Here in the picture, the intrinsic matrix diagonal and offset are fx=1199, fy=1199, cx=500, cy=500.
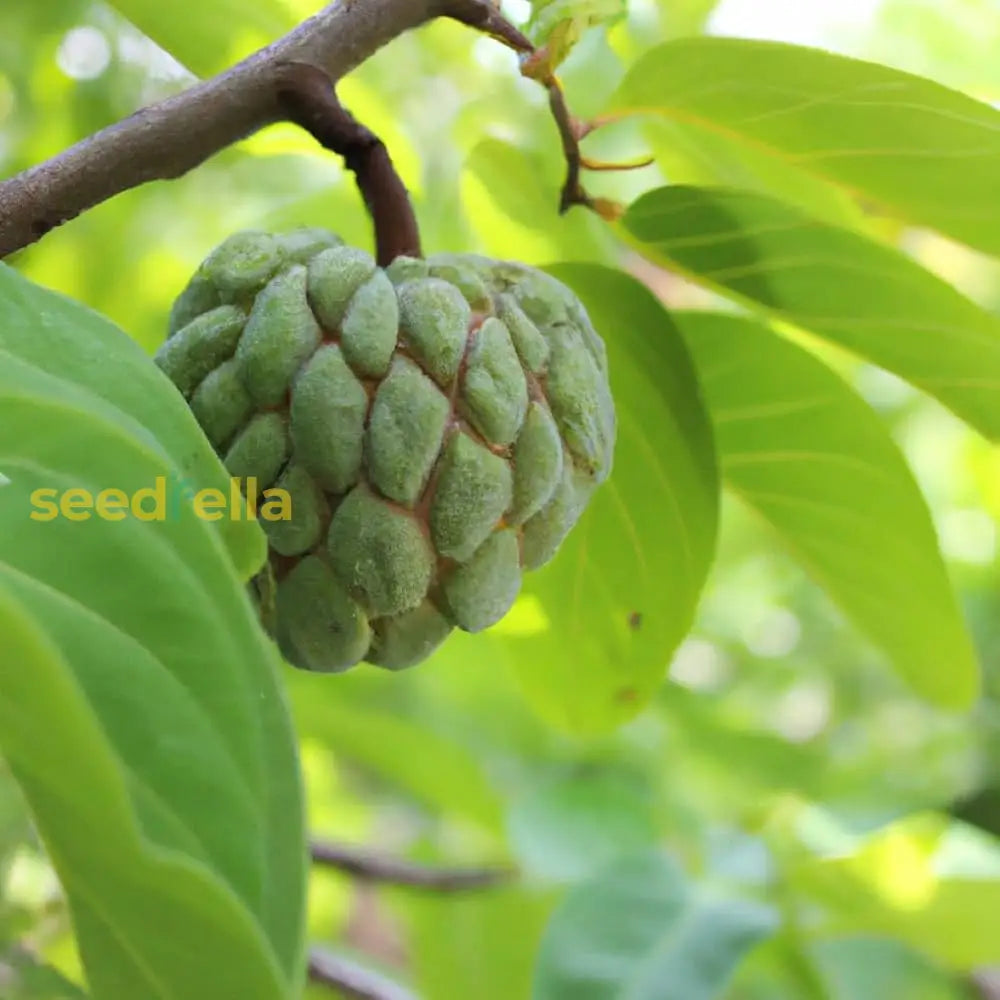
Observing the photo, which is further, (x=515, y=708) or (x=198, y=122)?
(x=515, y=708)

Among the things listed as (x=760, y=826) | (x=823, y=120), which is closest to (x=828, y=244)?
(x=823, y=120)

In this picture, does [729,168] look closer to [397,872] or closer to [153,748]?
[153,748]

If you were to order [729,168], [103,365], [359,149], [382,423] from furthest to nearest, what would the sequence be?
[729,168]
[359,149]
[382,423]
[103,365]

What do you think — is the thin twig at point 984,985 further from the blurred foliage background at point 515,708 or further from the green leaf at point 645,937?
the green leaf at point 645,937

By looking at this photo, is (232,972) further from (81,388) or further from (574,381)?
(574,381)

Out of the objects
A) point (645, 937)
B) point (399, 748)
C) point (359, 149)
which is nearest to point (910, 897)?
point (645, 937)

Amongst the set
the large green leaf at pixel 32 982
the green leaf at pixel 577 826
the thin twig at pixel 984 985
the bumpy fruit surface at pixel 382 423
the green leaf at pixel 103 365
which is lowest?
the thin twig at pixel 984 985

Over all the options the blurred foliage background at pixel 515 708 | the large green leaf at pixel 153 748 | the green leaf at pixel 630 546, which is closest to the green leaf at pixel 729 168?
the blurred foliage background at pixel 515 708
